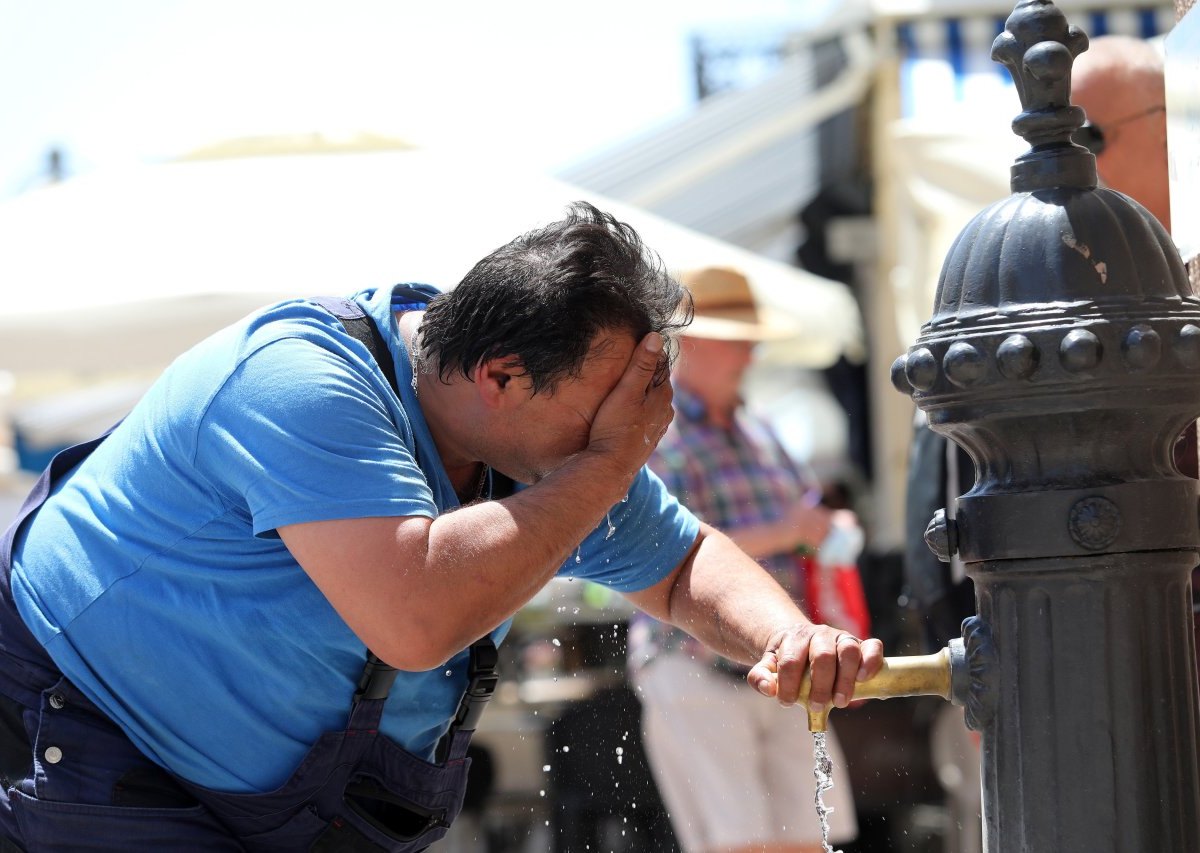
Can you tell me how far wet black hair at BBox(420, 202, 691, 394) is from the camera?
6.35ft

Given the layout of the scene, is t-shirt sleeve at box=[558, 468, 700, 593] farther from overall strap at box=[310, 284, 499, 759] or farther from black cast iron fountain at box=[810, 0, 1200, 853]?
black cast iron fountain at box=[810, 0, 1200, 853]

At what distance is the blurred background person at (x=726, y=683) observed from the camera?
148 inches

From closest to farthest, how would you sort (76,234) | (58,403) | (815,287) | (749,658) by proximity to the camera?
1. (749,658)
2. (76,234)
3. (815,287)
4. (58,403)

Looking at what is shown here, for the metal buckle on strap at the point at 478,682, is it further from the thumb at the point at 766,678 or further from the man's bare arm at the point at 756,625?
the thumb at the point at 766,678

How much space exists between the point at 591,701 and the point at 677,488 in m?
1.68

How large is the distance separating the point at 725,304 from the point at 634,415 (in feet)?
8.51

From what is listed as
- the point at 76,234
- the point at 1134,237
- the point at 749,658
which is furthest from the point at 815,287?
the point at 1134,237

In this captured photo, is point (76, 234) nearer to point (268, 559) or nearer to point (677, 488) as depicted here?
point (677, 488)

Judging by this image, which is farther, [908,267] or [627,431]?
[908,267]

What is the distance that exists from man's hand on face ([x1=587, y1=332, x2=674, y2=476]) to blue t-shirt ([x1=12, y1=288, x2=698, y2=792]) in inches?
9.6

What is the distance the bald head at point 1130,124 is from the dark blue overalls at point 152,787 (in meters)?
1.56

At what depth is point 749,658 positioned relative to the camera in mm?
2057

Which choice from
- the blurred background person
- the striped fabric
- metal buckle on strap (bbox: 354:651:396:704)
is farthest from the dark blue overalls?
the striped fabric

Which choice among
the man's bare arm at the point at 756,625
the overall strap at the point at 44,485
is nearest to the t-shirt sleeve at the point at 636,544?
the man's bare arm at the point at 756,625
